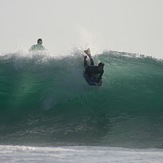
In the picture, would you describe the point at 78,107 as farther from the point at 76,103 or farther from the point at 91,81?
the point at 91,81

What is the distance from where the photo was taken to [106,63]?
15.4 m

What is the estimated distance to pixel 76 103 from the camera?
1195cm

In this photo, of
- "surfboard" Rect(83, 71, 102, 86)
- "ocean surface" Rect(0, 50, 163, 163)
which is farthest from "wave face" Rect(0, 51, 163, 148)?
"surfboard" Rect(83, 71, 102, 86)

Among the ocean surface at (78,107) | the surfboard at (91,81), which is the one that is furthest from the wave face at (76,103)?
the surfboard at (91,81)

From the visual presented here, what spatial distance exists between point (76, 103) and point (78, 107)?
30 cm

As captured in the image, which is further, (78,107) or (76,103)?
(76,103)

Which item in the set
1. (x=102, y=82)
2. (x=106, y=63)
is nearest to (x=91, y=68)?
(x=102, y=82)

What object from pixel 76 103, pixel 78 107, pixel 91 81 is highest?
pixel 91 81

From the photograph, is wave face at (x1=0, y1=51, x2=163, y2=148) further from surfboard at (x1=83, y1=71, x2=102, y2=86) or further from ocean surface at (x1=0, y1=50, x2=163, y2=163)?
surfboard at (x1=83, y1=71, x2=102, y2=86)

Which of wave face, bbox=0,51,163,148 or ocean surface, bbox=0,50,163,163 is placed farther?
wave face, bbox=0,51,163,148

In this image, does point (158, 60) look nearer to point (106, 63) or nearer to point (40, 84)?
point (106, 63)

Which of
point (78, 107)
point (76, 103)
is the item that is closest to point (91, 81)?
point (76, 103)

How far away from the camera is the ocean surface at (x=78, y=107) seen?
8742 mm

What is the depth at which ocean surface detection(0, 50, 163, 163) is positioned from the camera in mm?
8742
